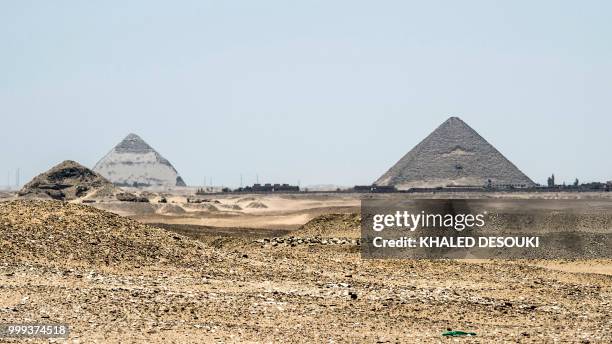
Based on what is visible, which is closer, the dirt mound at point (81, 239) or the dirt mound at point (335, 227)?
the dirt mound at point (81, 239)

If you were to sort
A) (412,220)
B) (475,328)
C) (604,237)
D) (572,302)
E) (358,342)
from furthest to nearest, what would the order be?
(412,220) → (604,237) → (572,302) → (475,328) → (358,342)

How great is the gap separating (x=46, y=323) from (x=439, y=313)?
25.5 ft

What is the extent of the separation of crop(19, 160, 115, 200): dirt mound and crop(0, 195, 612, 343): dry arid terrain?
63930 mm

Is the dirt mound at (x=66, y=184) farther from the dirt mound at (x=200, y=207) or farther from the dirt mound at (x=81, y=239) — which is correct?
the dirt mound at (x=81, y=239)

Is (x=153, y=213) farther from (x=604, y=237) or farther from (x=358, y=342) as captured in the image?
(x=358, y=342)

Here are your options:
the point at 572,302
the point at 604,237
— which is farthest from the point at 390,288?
the point at 604,237

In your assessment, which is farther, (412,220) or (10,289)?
(412,220)

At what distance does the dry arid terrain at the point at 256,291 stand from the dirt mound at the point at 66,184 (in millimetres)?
63930

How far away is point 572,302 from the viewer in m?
21.8

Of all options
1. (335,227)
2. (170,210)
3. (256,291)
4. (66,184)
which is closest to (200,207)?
(170,210)

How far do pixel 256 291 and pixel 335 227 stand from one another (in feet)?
71.3

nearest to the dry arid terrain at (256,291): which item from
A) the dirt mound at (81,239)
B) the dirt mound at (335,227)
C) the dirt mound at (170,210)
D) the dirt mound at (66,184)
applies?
the dirt mound at (81,239)

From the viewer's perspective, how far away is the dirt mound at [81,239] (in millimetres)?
24031

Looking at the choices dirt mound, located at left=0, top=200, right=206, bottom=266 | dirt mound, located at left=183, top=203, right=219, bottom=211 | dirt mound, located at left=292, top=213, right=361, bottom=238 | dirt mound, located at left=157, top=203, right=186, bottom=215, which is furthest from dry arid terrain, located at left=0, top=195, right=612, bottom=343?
dirt mound, located at left=183, top=203, right=219, bottom=211
